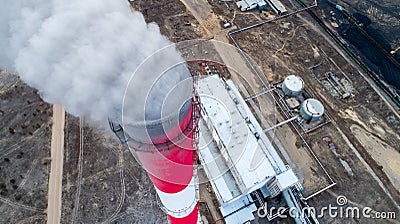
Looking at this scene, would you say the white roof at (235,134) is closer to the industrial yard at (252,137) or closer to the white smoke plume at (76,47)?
the industrial yard at (252,137)

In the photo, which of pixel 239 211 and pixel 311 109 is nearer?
pixel 239 211

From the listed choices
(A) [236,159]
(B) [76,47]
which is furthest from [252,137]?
(B) [76,47]

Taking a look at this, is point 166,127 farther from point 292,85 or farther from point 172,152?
point 292,85

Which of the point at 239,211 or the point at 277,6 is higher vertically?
the point at 277,6

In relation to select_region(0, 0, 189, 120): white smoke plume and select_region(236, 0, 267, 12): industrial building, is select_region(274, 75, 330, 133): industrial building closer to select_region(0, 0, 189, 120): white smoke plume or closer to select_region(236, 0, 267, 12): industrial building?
select_region(236, 0, 267, 12): industrial building

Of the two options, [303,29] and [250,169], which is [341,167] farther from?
[303,29]

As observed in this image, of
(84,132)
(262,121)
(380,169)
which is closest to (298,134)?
(262,121)

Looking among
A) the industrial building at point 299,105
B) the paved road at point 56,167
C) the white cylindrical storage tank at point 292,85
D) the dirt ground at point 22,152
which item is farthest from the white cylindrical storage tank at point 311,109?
the dirt ground at point 22,152
